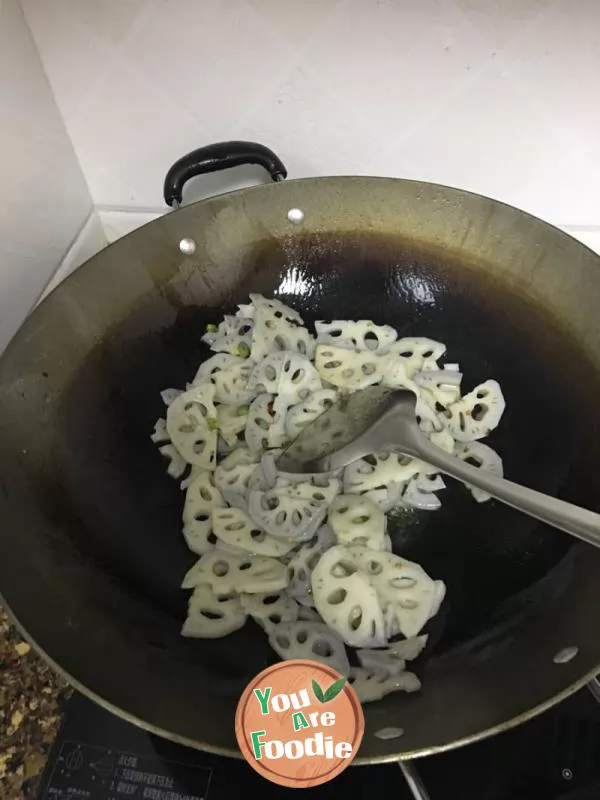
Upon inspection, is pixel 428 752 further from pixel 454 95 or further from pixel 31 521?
pixel 454 95

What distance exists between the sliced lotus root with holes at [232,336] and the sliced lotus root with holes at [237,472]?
13cm

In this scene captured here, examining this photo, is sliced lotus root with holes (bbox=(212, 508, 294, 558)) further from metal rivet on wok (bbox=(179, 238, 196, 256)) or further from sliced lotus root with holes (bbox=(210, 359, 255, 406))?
metal rivet on wok (bbox=(179, 238, 196, 256))

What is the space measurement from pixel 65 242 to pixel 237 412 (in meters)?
0.36

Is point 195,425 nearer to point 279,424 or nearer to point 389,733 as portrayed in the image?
point 279,424

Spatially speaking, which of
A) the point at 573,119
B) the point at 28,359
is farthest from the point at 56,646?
the point at 573,119

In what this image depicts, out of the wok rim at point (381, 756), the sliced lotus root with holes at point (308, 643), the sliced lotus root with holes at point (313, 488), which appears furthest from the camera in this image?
the sliced lotus root with holes at point (313, 488)

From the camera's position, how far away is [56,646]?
21.5 inches

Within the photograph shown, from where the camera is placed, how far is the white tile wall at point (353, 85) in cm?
75

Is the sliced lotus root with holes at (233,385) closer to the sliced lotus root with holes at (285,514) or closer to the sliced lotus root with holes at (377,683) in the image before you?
the sliced lotus root with holes at (285,514)

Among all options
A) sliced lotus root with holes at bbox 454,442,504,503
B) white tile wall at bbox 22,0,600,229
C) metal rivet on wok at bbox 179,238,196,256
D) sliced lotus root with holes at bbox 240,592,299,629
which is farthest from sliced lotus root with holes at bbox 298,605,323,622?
white tile wall at bbox 22,0,600,229

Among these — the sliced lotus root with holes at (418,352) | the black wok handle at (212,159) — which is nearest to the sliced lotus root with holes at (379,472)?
the sliced lotus root with holes at (418,352)

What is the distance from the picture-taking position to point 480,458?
75 cm

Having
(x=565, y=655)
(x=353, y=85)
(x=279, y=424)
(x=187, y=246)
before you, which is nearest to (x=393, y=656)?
(x=565, y=655)

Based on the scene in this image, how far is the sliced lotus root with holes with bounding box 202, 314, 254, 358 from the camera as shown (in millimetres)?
814
